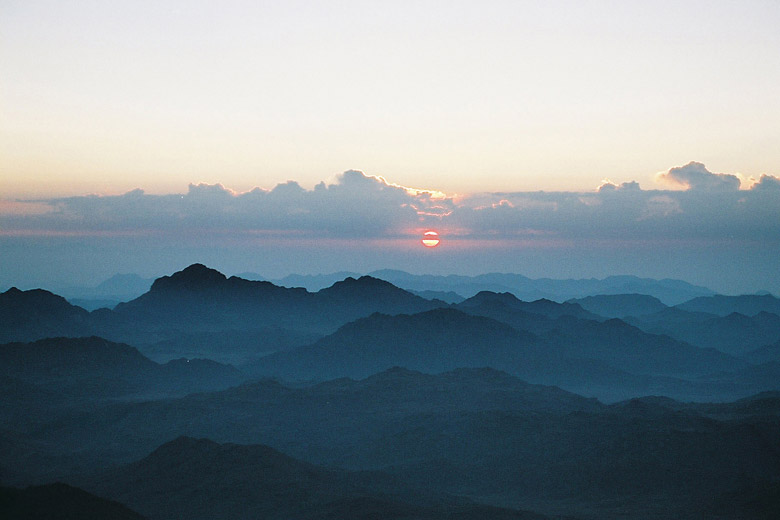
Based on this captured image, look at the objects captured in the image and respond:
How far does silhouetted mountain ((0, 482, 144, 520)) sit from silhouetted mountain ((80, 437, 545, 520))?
34.2 metres

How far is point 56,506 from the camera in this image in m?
77.8

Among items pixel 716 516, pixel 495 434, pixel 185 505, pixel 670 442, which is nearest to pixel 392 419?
pixel 495 434

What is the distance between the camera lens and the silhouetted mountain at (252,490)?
107 meters

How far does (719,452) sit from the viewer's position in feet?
497

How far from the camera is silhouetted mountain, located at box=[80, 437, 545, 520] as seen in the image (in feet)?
351

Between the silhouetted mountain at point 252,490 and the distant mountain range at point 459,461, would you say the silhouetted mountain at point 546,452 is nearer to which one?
the distant mountain range at point 459,461

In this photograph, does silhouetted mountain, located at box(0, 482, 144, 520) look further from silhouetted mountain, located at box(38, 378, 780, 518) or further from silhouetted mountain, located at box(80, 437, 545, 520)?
silhouetted mountain, located at box(38, 378, 780, 518)

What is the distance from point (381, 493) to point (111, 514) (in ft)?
163

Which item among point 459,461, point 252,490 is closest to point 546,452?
point 459,461

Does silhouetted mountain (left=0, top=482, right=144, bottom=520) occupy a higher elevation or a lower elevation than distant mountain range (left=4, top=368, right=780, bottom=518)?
higher

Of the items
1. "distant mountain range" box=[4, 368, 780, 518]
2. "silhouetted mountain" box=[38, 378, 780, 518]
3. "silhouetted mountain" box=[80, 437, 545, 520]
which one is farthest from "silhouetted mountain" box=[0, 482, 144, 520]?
"silhouetted mountain" box=[38, 378, 780, 518]

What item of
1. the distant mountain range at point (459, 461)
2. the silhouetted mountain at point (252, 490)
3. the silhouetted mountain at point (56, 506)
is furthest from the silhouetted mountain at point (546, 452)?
the silhouetted mountain at point (56, 506)

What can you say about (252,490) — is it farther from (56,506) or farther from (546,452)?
(546,452)

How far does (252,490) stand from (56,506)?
48129 millimetres
